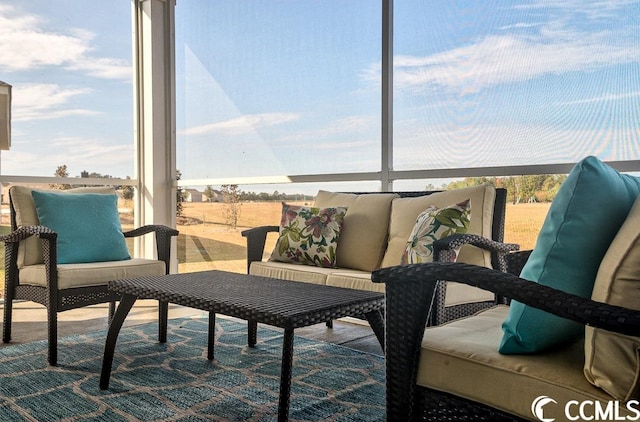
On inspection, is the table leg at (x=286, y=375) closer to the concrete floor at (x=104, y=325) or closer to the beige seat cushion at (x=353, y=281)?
the beige seat cushion at (x=353, y=281)

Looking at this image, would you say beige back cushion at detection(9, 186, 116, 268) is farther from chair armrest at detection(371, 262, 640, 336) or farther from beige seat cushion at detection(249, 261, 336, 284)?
chair armrest at detection(371, 262, 640, 336)

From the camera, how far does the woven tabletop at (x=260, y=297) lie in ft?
5.96

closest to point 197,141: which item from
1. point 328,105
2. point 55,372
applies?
point 328,105

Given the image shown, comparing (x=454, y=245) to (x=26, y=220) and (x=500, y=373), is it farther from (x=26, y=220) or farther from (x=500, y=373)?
(x=26, y=220)

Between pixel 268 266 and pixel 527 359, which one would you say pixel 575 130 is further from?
pixel 527 359

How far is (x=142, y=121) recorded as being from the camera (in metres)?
5.30

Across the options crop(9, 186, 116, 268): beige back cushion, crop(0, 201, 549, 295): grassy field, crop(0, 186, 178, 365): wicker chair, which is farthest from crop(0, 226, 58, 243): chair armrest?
crop(0, 201, 549, 295): grassy field

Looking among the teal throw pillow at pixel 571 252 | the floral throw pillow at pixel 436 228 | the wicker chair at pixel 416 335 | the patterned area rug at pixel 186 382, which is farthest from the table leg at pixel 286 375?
the floral throw pillow at pixel 436 228

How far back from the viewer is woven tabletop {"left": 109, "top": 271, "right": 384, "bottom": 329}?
1.82 metres

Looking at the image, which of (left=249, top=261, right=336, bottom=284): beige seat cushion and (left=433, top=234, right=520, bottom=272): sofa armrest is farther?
(left=249, top=261, right=336, bottom=284): beige seat cushion

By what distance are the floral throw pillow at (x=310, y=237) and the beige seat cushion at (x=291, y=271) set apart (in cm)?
6

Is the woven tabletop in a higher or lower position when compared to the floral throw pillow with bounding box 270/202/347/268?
lower

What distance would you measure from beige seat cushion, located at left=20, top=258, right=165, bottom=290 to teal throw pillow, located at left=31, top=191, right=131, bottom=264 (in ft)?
0.44

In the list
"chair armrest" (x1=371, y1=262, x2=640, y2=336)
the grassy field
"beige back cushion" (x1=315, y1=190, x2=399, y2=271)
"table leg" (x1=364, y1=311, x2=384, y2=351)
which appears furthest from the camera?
the grassy field
